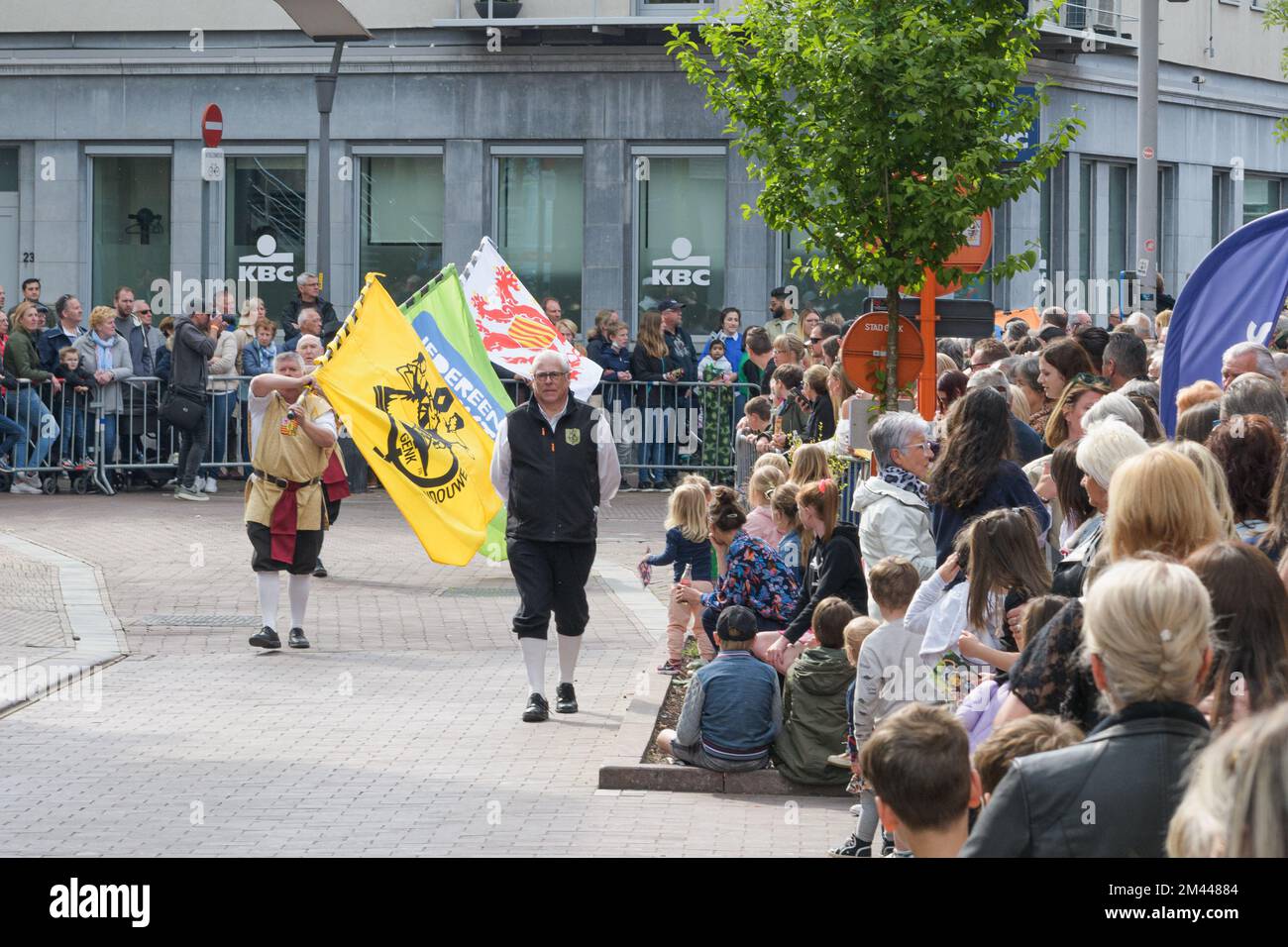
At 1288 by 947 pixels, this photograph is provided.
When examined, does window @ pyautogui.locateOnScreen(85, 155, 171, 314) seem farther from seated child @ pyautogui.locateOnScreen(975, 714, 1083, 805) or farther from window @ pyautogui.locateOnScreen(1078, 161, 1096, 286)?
seated child @ pyautogui.locateOnScreen(975, 714, 1083, 805)

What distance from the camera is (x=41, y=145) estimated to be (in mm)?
29016

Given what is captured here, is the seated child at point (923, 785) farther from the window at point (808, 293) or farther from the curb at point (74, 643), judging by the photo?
the window at point (808, 293)

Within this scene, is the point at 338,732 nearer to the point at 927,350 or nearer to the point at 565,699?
the point at 565,699

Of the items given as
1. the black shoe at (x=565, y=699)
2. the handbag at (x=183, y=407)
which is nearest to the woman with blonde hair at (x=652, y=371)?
the handbag at (x=183, y=407)

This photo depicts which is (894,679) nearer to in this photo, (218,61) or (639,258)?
(639,258)

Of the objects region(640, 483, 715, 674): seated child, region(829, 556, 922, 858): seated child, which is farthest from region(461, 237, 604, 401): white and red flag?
region(829, 556, 922, 858): seated child

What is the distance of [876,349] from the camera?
1359cm

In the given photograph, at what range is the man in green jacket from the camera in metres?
21.1

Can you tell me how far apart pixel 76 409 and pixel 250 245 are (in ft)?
25.5

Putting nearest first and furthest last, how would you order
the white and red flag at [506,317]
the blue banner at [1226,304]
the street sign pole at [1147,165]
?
the blue banner at [1226,304] → the white and red flag at [506,317] → the street sign pole at [1147,165]

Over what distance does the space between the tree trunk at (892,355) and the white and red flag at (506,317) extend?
4.17 meters

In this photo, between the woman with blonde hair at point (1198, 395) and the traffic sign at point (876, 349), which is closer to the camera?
the woman with blonde hair at point (1198, 395)

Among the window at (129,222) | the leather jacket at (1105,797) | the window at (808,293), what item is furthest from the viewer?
the window at (129,222)

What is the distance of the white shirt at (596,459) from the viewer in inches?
438
